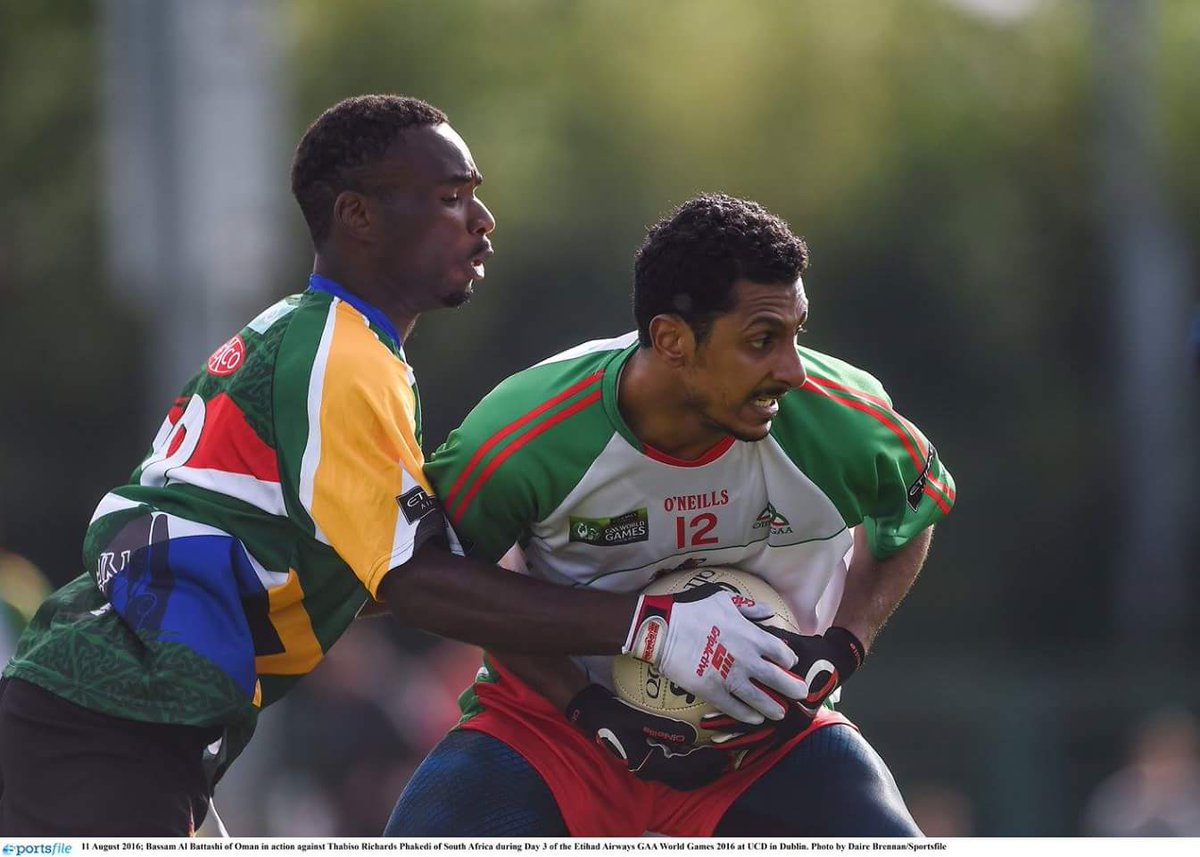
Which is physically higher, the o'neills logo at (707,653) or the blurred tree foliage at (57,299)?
the o'neills logo at (707,653)

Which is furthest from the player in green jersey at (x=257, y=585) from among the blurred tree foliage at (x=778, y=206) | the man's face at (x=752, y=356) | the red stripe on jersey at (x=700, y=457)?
the blurred tree foliage at (x=778, y=206)

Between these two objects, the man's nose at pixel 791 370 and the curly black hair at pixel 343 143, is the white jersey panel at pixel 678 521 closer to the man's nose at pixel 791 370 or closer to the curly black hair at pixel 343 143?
the man's nose at pixel 791 370

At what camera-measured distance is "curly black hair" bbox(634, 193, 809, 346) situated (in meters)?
4.34

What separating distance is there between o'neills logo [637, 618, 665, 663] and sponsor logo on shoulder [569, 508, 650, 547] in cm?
34

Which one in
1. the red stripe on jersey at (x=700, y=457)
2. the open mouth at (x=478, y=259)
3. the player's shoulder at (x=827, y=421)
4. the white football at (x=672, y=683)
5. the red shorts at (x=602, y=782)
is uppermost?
the open mouth at (x=478, y=259)

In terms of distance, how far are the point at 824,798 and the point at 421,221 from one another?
178 centimetres

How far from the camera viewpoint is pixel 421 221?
471 centimetres

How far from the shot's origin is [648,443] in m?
4.55

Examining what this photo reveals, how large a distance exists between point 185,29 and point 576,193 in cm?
1034

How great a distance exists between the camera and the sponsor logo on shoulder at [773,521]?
4.65 meters

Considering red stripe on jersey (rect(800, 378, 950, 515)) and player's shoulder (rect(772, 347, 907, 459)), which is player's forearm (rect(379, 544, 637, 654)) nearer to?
player's shoulder (rect(772, 347, 907, 459))

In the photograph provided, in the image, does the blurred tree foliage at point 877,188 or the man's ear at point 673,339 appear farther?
the blurred tree foliage at point 877,188

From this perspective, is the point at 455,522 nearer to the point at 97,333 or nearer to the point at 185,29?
the point at 185,29

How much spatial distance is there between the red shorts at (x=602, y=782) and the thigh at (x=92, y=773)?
803 mm
